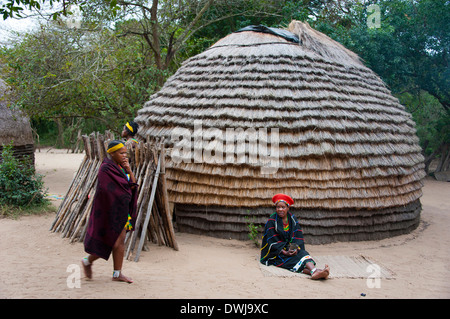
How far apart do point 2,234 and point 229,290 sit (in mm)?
3703

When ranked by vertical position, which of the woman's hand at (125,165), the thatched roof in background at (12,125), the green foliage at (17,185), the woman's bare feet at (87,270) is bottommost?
the woman's bare feet at (87,270)

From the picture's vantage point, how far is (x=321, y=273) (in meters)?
4.52

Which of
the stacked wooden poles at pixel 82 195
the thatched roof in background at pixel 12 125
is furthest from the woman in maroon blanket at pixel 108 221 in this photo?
the thatched roof in background at pixel 12 125

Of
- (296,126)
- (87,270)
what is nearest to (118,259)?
(87,270)

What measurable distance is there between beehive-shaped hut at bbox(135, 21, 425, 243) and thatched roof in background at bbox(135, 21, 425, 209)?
0.02m

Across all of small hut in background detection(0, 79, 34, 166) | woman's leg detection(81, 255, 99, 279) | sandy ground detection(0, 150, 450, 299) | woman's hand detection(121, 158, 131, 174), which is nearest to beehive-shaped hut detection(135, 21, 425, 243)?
sandy ground detection(0, 150, 450, 299)

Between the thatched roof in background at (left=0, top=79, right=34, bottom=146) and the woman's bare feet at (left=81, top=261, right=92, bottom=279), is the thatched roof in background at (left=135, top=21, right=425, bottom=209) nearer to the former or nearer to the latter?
the woman's bare feet at (left=81, top=261, right=92, bottom=279)

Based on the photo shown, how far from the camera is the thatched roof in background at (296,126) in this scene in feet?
19.7

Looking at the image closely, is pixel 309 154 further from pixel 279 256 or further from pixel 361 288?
pixel 361 288

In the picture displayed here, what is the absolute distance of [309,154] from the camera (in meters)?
5.95

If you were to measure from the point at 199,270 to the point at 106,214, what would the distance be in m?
1.44

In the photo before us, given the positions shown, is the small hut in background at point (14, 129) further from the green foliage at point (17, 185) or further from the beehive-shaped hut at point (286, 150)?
the beehive-shaped hut at point (286, 150)

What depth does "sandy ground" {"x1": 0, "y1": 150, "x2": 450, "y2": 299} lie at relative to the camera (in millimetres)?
3742

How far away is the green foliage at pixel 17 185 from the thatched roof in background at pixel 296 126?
225cm
